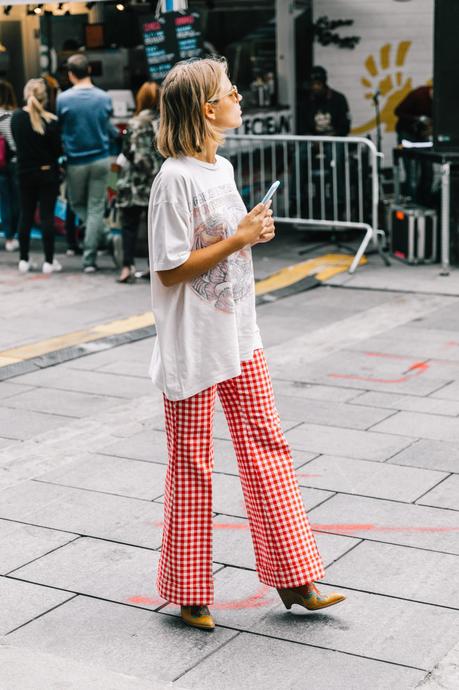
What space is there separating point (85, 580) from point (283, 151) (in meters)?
8.78

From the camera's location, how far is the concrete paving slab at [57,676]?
143 inches

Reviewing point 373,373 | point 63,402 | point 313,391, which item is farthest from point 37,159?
point 313,391

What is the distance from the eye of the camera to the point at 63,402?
6.99 m

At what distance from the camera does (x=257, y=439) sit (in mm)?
3986

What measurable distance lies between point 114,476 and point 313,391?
1.84 metres

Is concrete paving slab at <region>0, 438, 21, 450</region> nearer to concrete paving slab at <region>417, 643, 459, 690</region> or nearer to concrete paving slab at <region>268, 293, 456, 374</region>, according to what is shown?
concrete paving slab at <region>268, 293, 456, 374</region>

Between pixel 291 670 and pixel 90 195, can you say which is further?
pixel 90 195

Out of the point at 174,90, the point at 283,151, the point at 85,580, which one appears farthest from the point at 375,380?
the point at 283,151

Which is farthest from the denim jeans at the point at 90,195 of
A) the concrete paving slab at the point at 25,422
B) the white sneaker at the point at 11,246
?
the concrete paving slab at the point at 25,422

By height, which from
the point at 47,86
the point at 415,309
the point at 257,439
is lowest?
the point at 415,309

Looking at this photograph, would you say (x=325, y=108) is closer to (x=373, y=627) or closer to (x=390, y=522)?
(x=390, y=522)

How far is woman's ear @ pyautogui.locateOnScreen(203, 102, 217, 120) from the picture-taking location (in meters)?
3.85

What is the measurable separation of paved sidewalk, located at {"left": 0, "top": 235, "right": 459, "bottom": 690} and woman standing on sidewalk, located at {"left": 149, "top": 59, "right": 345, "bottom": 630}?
Result: 224 millimetres

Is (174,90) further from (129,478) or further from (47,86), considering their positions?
(47,86)
